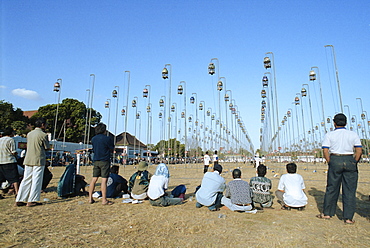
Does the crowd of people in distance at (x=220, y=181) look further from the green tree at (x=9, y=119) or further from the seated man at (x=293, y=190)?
the green tree at (x=9, y=119)

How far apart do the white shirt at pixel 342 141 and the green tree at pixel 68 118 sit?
4995 centimetres

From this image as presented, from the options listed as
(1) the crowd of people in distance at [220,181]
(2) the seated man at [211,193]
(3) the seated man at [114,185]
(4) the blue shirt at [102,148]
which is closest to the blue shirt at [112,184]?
(3) the seated man at [114,185]

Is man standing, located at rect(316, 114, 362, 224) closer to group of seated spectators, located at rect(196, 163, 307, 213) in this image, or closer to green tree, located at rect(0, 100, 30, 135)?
group of seated spectators, located at rect(196, 163, 307, 213)

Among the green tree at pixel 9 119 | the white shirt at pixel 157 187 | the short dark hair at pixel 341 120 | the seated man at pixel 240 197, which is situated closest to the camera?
the short dark hair at pixel 341 120

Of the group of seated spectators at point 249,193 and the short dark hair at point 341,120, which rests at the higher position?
the short dark hair at point 341,120

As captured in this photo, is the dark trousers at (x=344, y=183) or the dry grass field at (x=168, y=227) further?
the dark trousers at (x=344, y=183)

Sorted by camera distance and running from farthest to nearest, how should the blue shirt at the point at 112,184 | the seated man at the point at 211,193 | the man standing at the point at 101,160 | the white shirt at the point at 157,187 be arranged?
the blue shirt at the point at 112,184 → the man standing at the point at 101,160 → the white shirt at the point at 157,187 → the seated man at the point at 211,193

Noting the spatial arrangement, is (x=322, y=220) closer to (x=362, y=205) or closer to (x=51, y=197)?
(x=362, y=205)

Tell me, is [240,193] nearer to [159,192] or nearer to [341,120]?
[159,192]

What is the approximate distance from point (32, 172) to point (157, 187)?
3.27 metres

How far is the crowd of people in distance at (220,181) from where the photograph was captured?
5707 millimetres

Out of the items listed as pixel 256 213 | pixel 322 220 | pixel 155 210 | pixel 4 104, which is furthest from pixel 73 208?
pixel 4 104

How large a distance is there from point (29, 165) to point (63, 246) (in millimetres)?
3901

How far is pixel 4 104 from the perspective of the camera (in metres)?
41.8
